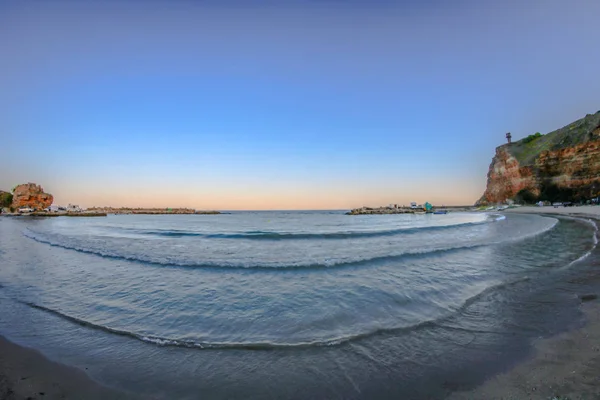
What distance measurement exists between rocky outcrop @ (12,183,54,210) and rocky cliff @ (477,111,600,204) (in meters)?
137

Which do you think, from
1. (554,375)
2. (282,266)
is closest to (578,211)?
(282,266)

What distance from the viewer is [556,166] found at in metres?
52.8

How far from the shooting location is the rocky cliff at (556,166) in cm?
4503

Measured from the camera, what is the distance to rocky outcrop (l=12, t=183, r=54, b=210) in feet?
282

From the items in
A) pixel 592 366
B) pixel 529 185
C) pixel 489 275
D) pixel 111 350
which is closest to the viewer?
pixel 592 366

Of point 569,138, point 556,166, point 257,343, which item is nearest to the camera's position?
point 257,343

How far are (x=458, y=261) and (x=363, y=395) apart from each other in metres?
10.2

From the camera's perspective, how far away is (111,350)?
4.20 m

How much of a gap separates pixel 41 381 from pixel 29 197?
117m

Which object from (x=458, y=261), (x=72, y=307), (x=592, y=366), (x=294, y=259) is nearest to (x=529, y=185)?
(x=458, y=261)

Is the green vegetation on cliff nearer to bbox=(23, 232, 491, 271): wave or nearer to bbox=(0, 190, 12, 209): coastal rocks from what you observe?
bbox=(23, 232, 491, 271): wave

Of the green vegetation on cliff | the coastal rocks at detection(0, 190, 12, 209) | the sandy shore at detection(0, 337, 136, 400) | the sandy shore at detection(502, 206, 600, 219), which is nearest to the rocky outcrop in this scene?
the coastal rocks at detection(0, 190, 12, 209)

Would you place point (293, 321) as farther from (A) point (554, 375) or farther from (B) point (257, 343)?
(A) point (554, 375)

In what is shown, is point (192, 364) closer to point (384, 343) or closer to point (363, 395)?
point (363, 395)
